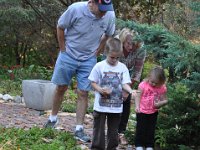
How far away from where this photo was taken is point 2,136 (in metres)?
5.20

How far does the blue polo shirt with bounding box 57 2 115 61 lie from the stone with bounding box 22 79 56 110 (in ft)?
9.54

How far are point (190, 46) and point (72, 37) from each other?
1994 mm

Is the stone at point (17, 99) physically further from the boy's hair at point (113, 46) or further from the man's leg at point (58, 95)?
the boy's hair at point (113, 46)

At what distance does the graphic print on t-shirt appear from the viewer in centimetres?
495

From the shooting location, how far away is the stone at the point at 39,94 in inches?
337

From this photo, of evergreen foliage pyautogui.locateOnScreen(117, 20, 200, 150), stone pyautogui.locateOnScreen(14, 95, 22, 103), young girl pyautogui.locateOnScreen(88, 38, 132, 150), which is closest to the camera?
evergreen foliage pyautogui.locateOnScreen(117, 20, 200, 150)

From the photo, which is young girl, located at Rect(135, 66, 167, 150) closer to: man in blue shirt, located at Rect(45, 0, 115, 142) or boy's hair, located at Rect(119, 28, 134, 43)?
boy's hair, located at Rect(119, 28, 134, 43)

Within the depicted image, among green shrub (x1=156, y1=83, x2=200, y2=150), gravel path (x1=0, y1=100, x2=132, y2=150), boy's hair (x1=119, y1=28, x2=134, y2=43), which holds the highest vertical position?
boy's hair (x1=119, y1=28, x2=134, y2=43)

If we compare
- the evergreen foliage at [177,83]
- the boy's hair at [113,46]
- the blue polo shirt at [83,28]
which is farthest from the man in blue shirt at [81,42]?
the boy's hair at [113,46]

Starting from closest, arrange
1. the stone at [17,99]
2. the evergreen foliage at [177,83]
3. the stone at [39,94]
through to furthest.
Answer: the evergreen foliage at [177,83] < the stone at [39,94] < the stone at [17,99]

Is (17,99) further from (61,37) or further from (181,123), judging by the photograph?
(181,123)

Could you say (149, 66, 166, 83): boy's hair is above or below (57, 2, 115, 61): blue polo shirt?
below

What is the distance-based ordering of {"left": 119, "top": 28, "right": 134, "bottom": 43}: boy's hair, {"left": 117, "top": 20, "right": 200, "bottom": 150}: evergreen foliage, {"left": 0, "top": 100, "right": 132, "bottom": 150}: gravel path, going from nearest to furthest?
1. {"left": 117, "top": 20, "right": 200, "bottom": 150}: evergreen foliage
2. {"left": 119, "top": 28, "right": 134, "bottom": 43}: boy's hair
3. {"left": 0, "top": 100, "right": 132, "bottom": 150}: gravel path

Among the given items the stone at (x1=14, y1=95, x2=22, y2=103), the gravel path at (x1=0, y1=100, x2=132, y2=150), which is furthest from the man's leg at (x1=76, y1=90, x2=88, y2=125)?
the stone at (x1=14, y1=95, x2=22, y2=103)
